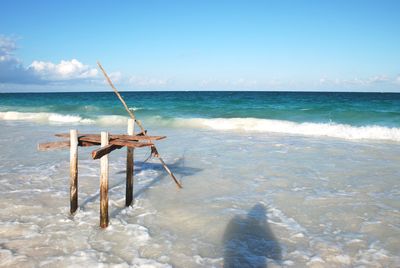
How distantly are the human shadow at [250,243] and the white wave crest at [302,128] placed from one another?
12.6 m

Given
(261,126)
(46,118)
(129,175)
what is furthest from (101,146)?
(46,118)

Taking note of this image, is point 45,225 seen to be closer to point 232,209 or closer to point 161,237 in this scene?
point 161,237

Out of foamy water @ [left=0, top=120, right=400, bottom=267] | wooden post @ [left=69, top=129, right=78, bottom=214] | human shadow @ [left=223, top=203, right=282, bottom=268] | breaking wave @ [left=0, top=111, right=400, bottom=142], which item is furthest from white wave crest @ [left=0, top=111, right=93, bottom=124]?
human shadow @ [left=223, top=203, right=282, bottom=268]

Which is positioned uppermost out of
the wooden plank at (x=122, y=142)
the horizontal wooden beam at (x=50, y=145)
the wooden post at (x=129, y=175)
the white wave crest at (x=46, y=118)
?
the wooden plank at (x=122, y=142)

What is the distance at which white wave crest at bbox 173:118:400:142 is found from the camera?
17.1 meters

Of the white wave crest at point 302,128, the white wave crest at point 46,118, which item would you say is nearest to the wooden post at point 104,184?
the white wave crest at point 302,128

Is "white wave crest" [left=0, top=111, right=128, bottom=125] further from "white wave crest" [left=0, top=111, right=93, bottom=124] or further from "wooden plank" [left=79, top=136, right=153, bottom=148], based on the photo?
"wooden plank" [left=79, top=136, right=153, bottom=148]

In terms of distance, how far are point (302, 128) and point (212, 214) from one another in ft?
48.8

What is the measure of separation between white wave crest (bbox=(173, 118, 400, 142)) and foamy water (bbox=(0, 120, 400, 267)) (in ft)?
21.0

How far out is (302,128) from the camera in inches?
778

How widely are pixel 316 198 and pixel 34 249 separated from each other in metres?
5.61

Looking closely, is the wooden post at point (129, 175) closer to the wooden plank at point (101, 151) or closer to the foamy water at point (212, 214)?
the foamy water at point (212, 214)

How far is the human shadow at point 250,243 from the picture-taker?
4.65m

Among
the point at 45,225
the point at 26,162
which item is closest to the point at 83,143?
the point at 45,225
